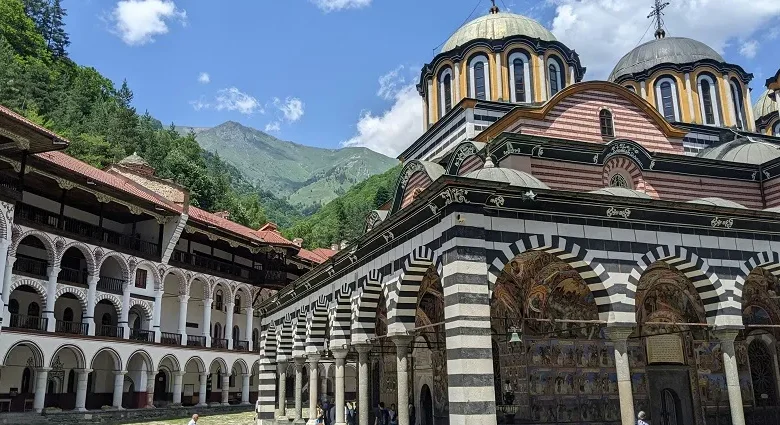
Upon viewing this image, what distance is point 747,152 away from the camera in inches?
734

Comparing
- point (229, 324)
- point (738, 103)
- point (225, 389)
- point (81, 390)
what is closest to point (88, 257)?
point (81, 390)

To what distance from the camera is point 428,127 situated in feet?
78.0

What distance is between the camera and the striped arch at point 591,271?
1134cm

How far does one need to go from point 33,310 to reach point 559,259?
2330 cm

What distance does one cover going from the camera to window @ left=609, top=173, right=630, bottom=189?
16.8 meters

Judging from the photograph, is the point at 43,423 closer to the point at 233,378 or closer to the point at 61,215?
the point at 61,215

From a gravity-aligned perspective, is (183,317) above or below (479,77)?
below

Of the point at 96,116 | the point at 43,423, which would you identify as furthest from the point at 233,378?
the point at 96,116

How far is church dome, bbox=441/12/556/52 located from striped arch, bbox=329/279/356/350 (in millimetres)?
10718

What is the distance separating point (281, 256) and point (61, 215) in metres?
→ 14.2

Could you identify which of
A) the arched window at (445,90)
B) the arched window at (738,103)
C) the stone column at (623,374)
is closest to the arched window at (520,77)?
the arched window at (445,90)

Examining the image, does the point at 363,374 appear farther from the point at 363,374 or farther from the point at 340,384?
the point at 340,384

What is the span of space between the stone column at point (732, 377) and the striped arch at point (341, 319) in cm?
812

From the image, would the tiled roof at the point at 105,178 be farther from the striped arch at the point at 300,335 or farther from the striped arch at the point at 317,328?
the striped arch at the point at 317,328
